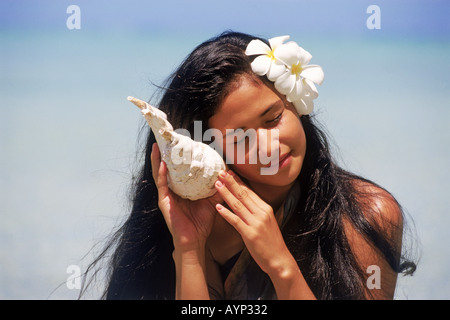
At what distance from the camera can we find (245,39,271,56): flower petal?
2.42 metres

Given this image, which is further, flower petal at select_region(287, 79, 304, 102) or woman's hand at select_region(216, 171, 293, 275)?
flower petal at select_region(287, 79, 304, 102)

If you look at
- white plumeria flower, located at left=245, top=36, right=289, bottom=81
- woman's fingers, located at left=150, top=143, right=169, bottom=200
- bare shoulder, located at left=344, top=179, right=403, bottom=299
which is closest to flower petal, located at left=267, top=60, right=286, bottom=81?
white plumeria flower, located at left=245, top=36, right=289, bottom=81

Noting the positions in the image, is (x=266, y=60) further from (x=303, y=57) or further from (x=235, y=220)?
(x=235, y=220)

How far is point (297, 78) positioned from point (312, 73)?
0.08 meters

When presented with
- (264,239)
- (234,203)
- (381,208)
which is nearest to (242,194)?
(234,203)

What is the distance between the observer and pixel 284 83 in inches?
94.2

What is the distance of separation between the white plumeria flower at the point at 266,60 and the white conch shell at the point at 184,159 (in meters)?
0.38

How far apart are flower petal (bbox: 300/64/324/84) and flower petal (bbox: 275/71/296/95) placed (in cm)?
10

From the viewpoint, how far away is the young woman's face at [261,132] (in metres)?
2.33

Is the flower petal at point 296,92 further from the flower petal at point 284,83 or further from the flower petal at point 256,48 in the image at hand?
the flower petal at point 256,48

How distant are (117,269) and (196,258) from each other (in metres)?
0.54

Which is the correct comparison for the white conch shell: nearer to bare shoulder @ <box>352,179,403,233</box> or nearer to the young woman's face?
the young woman's face
